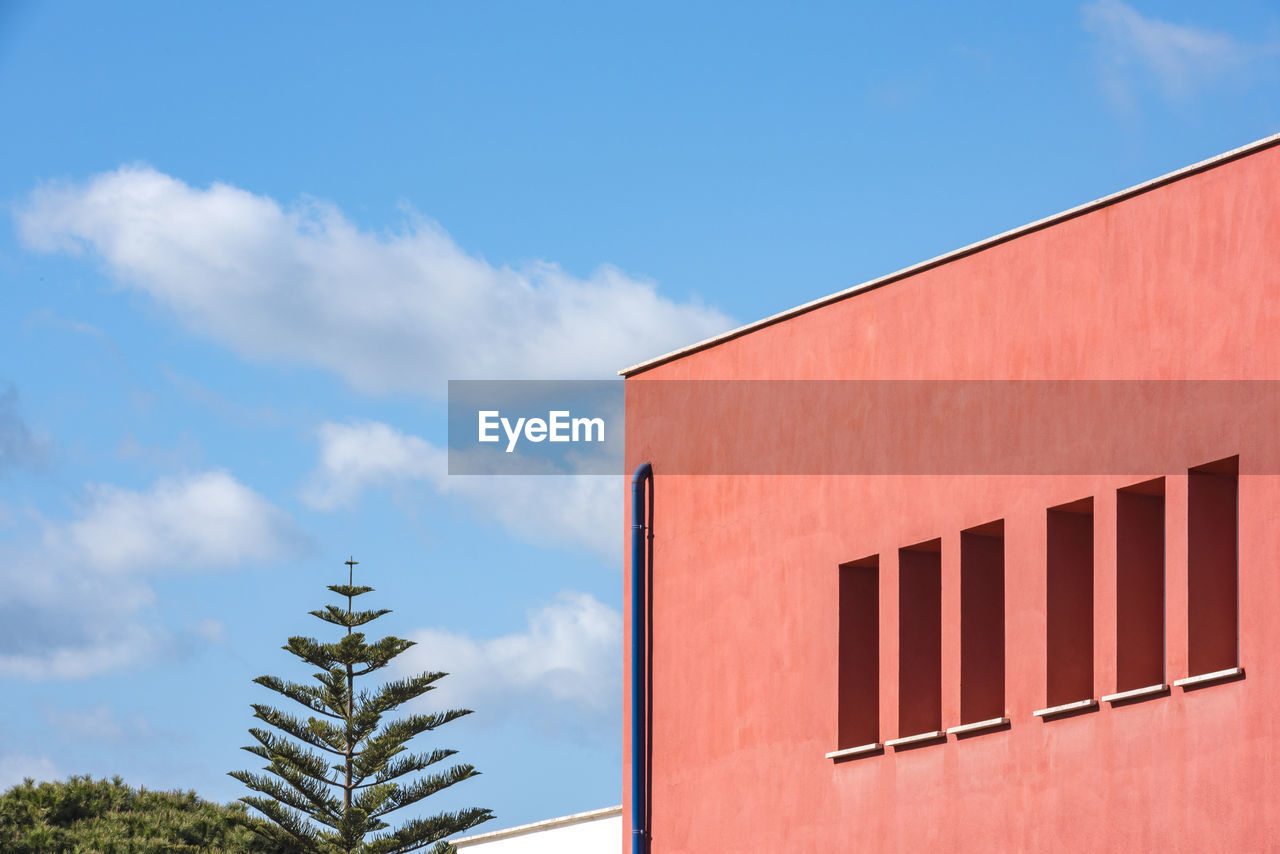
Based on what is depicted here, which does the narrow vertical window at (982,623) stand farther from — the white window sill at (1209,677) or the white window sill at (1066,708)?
the white window sill at (1209,677)

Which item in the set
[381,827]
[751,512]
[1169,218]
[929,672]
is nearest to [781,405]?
[751,512]

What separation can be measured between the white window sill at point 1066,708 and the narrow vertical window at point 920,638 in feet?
4.55

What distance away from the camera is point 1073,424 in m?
11.6

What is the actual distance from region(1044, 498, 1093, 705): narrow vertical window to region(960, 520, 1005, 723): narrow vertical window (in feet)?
1.67

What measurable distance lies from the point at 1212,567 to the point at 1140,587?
23.7 inches

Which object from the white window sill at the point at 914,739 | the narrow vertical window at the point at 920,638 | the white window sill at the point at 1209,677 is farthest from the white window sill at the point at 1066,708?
the narrow vertical window at the point at 920,638

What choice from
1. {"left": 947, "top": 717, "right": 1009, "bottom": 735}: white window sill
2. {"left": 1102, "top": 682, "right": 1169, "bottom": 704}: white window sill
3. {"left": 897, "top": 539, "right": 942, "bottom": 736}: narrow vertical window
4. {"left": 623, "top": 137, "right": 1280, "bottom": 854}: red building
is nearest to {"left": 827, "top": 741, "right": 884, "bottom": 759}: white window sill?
{"left": 623, "top": 137, "right": 1280, "bottom": 854}: red building

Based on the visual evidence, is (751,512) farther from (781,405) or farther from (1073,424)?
(1073,424)

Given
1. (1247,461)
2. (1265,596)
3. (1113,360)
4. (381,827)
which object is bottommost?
(381,827)

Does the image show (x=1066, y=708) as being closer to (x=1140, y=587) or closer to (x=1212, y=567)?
(x=1140, y=587)

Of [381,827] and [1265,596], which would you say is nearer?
[1265,596]

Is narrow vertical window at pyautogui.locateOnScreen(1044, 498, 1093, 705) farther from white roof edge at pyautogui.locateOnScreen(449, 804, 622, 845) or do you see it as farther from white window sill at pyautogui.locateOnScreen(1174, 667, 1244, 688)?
white roof edge at pyautogui.locateOnScreen(449, 804, 622, 845)

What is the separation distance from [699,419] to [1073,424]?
4065mm

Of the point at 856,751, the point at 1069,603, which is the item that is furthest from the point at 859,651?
the point at 1069,603
